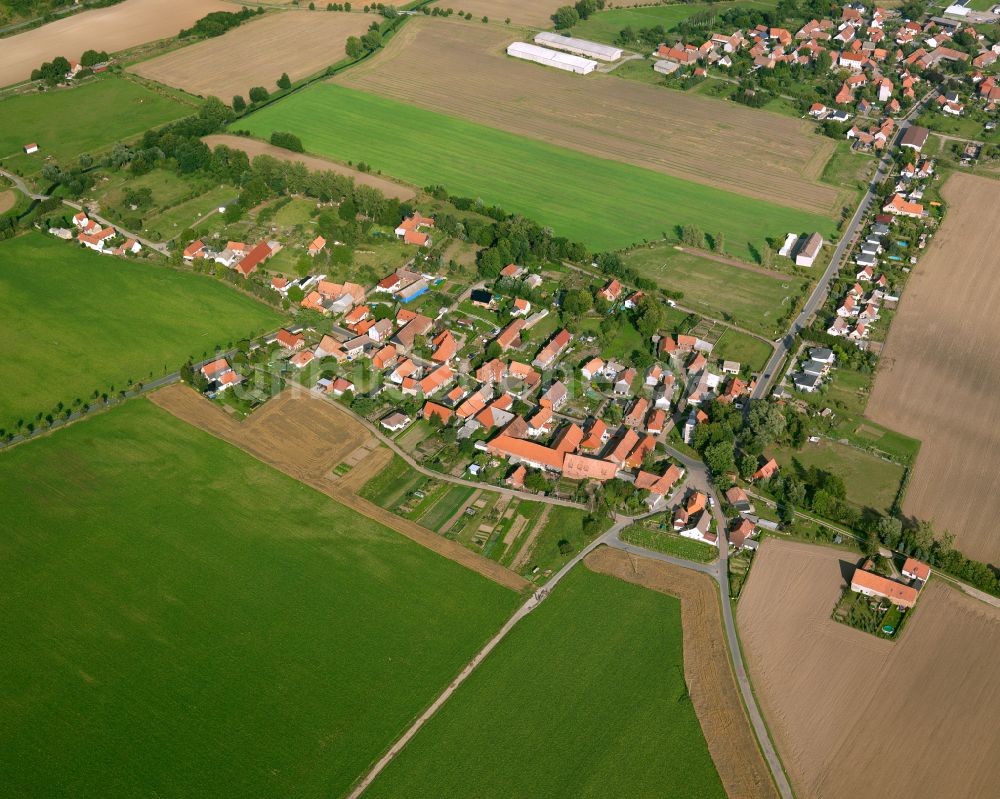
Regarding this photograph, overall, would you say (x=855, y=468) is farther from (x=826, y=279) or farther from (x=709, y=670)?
(x=826, y=279)

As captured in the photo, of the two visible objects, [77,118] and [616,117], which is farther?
[616,117]

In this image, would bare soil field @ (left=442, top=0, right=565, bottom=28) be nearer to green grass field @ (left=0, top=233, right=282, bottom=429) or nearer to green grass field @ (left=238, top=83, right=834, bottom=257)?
green grass field @ (left=238, top=83, right=834, bottom=257)

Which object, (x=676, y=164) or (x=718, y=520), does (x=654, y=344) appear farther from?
(x=676, y=164)

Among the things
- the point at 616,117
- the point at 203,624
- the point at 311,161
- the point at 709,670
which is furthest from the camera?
the point at 616,117

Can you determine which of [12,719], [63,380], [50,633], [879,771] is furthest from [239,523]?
[879,771]

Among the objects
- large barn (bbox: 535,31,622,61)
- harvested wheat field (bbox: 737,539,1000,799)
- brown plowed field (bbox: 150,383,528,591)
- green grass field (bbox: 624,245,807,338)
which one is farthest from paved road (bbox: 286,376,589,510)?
large barn (bbox: 535,31,622,61)

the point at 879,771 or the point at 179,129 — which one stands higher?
the point at 179,129

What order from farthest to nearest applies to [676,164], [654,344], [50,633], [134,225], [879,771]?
[676,164] → [134,225] → [654,344] → [50,633] → [879,771]

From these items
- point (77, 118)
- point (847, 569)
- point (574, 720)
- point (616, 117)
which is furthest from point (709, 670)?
point (77, 118)
